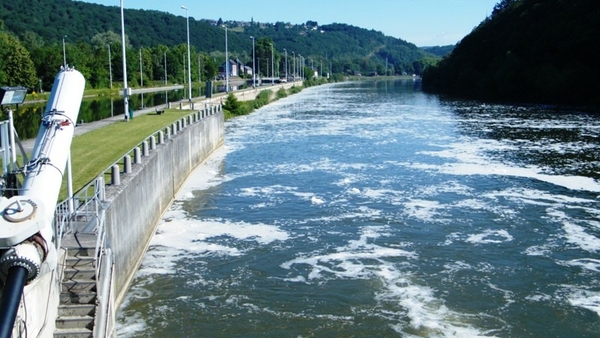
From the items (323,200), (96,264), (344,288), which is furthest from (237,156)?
(96,264)

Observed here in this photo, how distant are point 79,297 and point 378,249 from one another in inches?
375

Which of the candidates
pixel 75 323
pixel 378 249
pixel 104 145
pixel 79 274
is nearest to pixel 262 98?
pixel 104 145

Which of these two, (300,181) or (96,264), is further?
(300,181)

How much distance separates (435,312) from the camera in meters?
14.7

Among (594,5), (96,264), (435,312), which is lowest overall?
(435,312)

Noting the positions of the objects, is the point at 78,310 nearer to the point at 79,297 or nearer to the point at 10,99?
the point at 79,297

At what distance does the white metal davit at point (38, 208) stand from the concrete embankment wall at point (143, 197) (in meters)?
2.83

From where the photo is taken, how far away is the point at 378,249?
18984mm

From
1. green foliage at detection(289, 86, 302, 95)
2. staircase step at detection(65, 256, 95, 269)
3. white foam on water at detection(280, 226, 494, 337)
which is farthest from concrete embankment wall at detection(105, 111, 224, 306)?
green foliage at detection(289, 86, 302, 95)

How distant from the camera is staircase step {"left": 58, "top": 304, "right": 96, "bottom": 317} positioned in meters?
11.3

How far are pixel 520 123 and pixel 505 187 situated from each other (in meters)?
28.9

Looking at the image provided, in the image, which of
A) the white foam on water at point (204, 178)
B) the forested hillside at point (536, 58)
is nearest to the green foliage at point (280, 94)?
the forested hillside at point (536, 58)

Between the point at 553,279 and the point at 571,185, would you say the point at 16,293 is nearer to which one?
the point at 553,279

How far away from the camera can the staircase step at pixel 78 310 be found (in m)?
11.3
